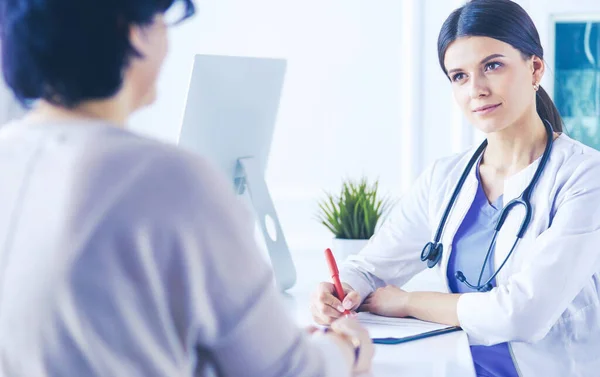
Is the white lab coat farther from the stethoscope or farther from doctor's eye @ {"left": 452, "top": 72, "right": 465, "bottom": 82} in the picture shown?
doctor's eye @ {"left": 452, "top": 72, "right": 465, "bottom": 82}

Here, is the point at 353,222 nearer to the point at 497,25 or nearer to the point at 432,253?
the point at 432,253

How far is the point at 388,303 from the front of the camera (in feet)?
5.02

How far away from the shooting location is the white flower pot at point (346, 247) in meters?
1.98

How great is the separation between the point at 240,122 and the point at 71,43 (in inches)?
48.4

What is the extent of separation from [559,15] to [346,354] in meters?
1.92

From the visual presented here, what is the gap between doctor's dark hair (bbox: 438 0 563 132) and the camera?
1587 mm

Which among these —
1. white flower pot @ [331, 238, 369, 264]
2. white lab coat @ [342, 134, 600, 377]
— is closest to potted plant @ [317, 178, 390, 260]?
white flower pot @ [331, 238, 369, 264]

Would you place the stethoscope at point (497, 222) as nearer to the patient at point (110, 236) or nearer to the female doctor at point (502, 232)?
the female doctor at point (502, 232)

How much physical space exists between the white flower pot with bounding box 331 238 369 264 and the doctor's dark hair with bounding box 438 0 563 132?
0.58 metres

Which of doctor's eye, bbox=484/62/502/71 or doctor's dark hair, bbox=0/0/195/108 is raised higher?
doctor's dark hair, bbox=0/0/195/108

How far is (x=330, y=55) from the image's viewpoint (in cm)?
255

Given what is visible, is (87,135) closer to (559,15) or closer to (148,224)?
(148,224)

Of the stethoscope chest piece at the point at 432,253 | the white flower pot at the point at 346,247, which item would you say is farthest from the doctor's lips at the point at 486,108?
the white flower pot at the point at 346,247

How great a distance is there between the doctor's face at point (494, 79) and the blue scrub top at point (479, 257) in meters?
0.15
